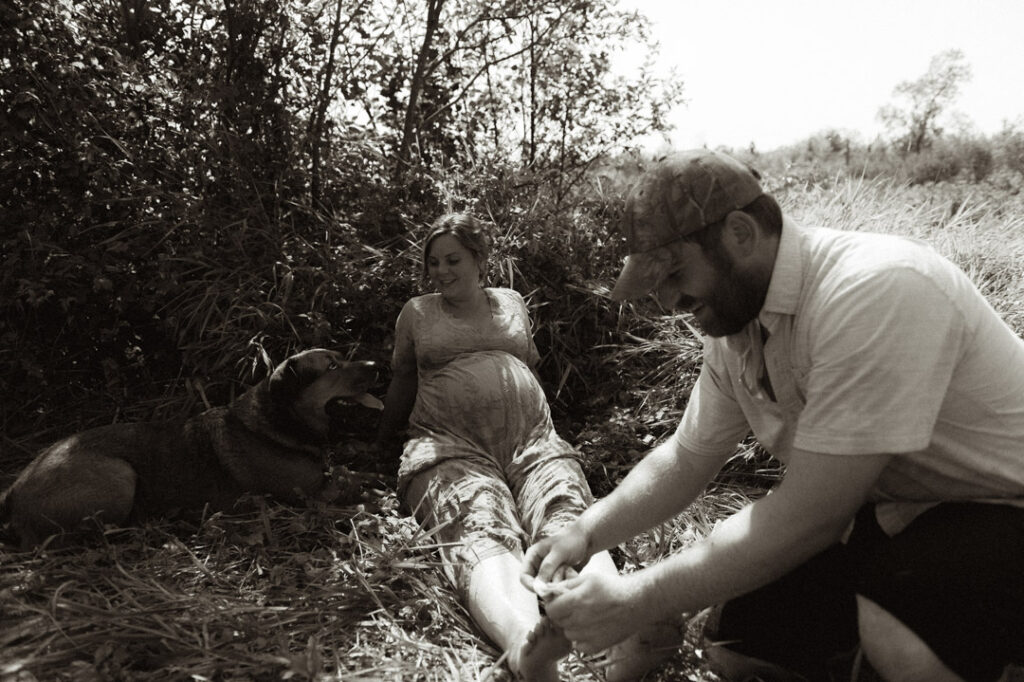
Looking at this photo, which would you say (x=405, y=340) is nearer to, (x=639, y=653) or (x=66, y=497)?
(x=66, y=497)

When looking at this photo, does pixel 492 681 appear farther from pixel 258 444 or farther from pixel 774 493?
pixel 258 444

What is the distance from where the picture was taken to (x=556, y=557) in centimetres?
240

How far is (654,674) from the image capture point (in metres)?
2.62

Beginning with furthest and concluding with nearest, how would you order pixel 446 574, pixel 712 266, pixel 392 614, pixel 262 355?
1. pixel 262 355
2. pixel 446 574
3. pixel 392 614
4. pixel 712 266

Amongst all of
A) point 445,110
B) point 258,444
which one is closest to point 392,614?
point 258,444

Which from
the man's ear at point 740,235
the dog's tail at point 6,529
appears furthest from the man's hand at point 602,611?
the dog's tail at point 6,529

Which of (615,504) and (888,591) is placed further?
(615,504)

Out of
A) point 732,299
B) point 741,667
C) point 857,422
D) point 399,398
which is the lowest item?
point 741,667

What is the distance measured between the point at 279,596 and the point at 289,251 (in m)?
2.88

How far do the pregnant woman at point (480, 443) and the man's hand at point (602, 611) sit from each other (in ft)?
1.02

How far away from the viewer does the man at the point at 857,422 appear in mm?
1798

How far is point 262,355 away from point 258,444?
944 millimetres

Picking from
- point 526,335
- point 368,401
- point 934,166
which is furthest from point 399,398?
point 934,166

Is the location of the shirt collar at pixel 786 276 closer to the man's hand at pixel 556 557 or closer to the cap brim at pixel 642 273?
the cap brim at pixel 642 273
